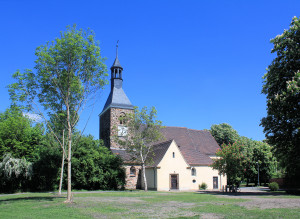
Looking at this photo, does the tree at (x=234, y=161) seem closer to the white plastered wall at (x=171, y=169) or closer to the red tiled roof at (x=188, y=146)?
the white plastered wall at (x=171, y=169)

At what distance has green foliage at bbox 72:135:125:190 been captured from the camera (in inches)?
1248

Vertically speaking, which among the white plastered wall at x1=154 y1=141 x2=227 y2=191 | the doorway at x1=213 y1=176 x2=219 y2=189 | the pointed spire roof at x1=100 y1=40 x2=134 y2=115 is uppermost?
the pointed spire roof at x1=100 y1=40 x2=134 y2=115

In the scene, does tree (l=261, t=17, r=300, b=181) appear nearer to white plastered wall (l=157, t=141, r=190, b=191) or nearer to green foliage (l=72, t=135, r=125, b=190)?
white plastered wall (l=157, t=141, r=190, b=191)

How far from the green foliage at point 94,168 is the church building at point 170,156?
2.92 metres

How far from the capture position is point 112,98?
44.7 meters

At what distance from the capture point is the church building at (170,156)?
1406 inches

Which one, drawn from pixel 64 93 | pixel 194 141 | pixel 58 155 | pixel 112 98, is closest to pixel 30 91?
pixel 64 93

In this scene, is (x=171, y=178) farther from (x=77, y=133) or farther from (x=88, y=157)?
(x=77, y=133)

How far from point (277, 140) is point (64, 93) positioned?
19269 millimetres

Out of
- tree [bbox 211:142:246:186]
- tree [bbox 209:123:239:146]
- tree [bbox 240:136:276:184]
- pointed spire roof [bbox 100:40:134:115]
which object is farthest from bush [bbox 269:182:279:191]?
tree [bbox 209:123:239:146]

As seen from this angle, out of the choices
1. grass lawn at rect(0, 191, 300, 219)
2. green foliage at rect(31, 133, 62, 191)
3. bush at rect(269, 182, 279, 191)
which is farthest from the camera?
bush at rect(269, 182, 279, 191)

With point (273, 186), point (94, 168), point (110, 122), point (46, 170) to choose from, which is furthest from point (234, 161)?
point (46, 170)

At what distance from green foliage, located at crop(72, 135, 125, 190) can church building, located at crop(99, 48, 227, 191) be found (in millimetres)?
2922

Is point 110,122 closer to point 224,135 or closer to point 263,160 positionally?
point 263,160
